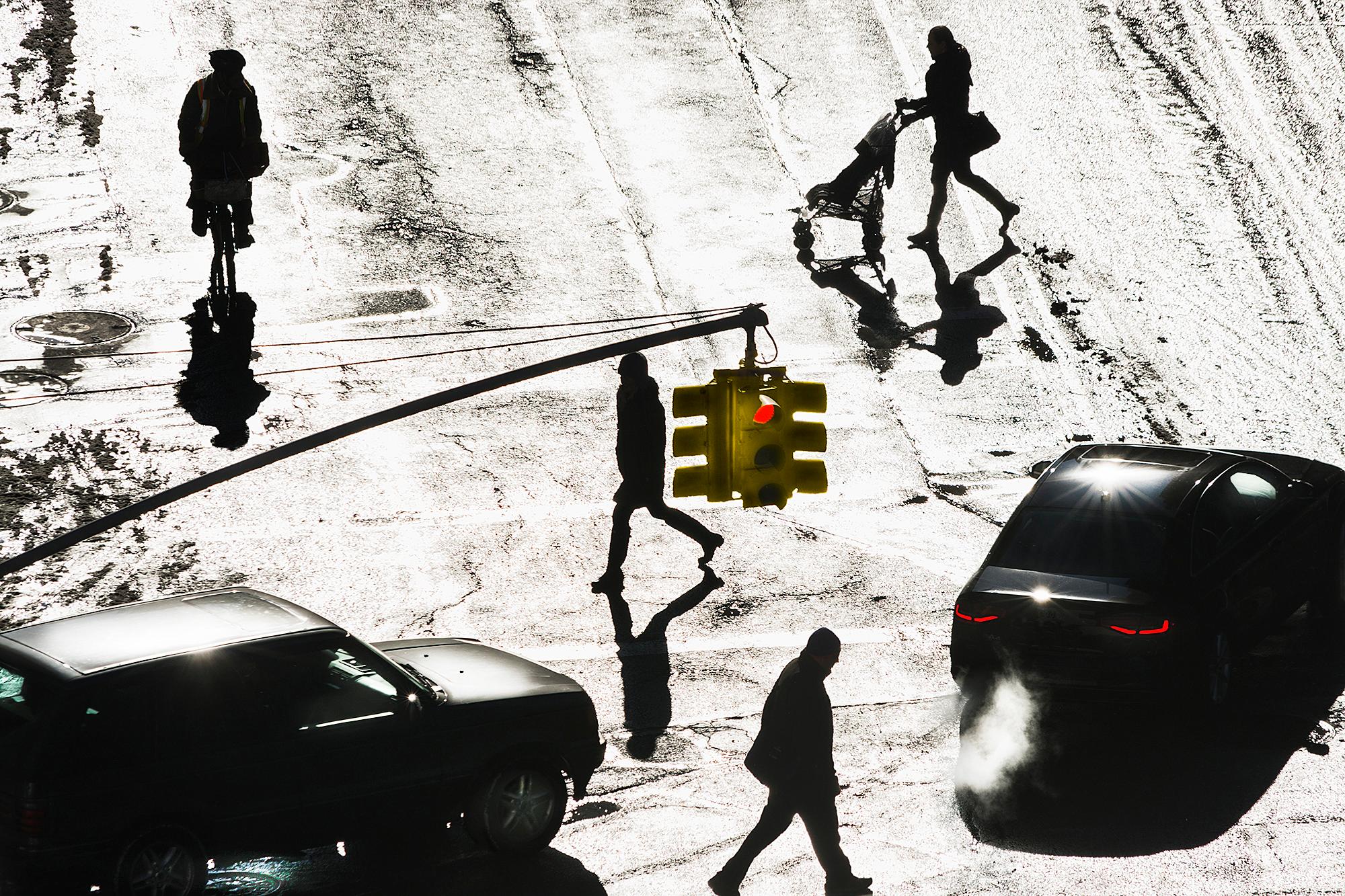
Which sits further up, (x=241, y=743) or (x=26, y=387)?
(x=26, y=387)

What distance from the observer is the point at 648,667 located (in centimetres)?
1231

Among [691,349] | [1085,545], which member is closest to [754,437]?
[1085,545]

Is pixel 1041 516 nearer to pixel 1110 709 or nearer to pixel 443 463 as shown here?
pixel 1110 709

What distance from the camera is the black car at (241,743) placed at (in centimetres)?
808

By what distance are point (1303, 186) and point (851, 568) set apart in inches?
415

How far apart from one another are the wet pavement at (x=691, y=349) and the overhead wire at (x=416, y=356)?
0.20 feet

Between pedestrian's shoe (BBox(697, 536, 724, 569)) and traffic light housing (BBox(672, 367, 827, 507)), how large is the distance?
4.17m

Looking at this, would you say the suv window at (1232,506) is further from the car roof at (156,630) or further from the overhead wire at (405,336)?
the overhead wire at (405,336)

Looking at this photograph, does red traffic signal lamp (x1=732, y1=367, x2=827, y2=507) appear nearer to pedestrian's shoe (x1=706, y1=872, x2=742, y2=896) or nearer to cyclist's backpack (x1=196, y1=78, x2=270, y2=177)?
pedestrian's shoe (x1=706, y1=872, x2=742, y2=896)

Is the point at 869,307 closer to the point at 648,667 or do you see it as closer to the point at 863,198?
the point at 863,198

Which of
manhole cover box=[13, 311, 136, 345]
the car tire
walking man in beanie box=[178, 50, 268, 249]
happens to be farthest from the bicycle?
the car tire

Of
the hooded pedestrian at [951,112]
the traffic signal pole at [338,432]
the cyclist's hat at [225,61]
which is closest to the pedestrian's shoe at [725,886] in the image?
the traffic signal pole at [338,432]

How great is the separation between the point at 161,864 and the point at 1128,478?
7.34 m

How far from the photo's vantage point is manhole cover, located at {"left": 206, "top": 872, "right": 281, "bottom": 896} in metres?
9.03
